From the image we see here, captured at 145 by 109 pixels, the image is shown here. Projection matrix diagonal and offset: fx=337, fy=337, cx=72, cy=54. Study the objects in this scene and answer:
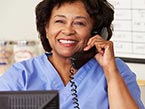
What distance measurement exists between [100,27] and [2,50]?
914mm

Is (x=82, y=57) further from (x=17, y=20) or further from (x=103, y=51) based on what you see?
(x=17, y=20)

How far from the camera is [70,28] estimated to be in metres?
1.27

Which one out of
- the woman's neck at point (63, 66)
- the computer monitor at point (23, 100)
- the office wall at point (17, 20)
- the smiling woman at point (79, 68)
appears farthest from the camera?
the office wall at point (17, 20)

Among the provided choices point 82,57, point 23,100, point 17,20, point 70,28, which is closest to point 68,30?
point 70,28

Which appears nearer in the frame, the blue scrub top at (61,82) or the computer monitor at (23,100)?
the computer monitor at (23,100)

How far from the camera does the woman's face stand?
1.28 metres

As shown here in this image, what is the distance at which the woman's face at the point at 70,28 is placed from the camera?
1.28 m

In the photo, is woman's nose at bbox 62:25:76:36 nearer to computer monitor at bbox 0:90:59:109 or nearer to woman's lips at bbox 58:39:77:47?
woman's lips at bbox 58:39:77:47

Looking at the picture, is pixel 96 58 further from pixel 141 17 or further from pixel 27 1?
pixel 27 1

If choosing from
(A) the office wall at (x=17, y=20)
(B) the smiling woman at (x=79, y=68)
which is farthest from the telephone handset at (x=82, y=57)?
(A) the office wall at (x=17, y=20)

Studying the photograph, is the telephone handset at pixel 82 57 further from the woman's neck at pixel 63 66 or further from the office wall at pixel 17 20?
the office wall at pixel 17 20

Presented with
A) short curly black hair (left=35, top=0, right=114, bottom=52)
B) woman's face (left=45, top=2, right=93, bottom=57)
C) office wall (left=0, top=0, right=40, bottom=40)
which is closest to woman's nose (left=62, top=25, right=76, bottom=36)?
woman's face (left=45, top=2, right=93, bottom=57)

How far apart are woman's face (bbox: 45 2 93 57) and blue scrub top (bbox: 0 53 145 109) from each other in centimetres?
9

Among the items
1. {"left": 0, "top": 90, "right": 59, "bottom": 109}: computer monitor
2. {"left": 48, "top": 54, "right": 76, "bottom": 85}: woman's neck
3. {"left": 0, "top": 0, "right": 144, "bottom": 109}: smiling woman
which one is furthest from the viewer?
{"left": 48, "top": 54, "right": 76, "bottom": 85}: woman's neck
